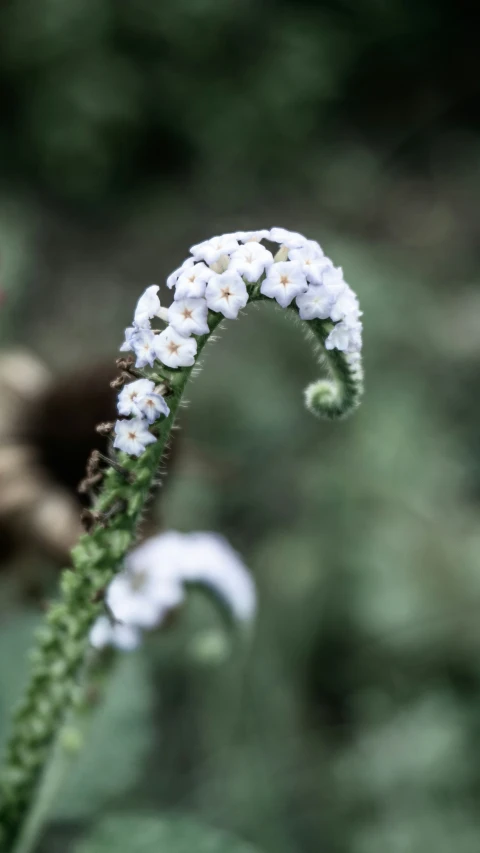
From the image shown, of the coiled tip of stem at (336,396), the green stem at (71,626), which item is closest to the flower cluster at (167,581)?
the green stem at (71,626)

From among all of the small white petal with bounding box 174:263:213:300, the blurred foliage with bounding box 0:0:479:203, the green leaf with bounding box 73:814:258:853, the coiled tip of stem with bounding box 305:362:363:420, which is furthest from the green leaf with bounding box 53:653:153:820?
the blurred foliage with bounding box 0:0:479:203

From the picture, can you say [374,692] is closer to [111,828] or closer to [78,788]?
[78,788]

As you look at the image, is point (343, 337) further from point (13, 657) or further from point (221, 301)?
point (13, 657)

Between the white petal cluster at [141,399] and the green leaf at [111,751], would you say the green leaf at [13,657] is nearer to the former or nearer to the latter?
the green leaf at [111,751]

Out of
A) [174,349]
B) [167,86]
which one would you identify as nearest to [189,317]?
[174,349]

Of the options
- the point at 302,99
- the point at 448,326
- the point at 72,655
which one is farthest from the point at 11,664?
the point at 302,99

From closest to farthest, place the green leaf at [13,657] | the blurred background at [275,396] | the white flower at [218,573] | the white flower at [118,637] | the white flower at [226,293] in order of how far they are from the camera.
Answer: the white flower at [226,293] < the white flower at [118,637] < the white flower at [218,573] < the green leaf at [13,657] < the blurred background at [275,396]

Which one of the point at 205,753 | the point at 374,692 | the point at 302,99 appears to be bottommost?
the point at 205,753
